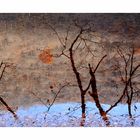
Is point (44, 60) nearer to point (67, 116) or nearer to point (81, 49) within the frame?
point (81, 49)

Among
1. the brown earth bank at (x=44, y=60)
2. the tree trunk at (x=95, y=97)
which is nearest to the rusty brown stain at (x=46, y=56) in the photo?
the brown earth bank at (x=44, y=60)

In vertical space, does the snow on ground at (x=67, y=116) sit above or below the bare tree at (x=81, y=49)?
below

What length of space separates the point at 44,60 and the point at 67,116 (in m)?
0.43

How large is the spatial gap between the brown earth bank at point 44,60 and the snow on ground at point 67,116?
0.05 m

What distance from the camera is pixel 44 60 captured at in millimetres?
2852

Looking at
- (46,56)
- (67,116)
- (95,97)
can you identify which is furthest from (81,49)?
(67,116)

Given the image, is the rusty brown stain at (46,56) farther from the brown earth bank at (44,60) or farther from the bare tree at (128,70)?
the bare tree at (128,70)

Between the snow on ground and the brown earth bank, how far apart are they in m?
0.05

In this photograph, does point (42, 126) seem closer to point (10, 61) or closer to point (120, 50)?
point (10, 61)

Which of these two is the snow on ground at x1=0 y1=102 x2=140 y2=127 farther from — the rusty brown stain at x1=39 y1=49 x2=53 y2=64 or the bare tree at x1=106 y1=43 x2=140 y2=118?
the rusty brown stain at x1=39 y1=49 x2=53 y2=64

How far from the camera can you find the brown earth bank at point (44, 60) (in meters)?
2.83

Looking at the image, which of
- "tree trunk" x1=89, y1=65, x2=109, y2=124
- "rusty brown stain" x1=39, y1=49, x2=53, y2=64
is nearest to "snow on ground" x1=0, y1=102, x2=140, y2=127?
"tree trunk" x1=89, y1=65, x2=109, y2=124
